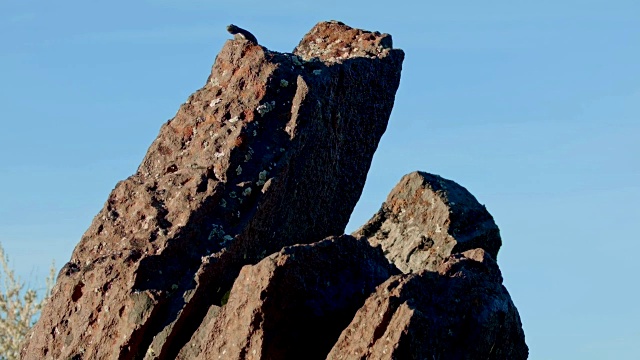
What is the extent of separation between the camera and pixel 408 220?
1520 cm

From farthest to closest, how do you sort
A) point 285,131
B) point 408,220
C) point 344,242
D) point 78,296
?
point 408,220 < point 285,131 < point 78,296 < point 344,242

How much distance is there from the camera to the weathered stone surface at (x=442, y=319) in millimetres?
9578

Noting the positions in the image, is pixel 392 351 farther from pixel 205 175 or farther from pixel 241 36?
pixel 241 36

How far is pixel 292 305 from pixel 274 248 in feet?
7.22

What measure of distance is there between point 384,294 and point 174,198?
3.22 m

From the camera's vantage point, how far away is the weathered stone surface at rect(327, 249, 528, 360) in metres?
9.58

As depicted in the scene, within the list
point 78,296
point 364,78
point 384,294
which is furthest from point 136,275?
point 364,78

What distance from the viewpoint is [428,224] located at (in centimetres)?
1500

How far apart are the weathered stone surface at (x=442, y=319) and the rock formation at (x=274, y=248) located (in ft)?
0.06

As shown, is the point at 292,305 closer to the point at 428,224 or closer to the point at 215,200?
the point at 215,200

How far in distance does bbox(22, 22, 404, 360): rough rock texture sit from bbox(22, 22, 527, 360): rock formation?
0.06 ft

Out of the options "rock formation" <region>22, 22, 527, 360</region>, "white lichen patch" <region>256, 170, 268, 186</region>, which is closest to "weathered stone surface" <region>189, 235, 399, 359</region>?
Answer: "rock formation" <region>22, 22, 527, 360</region>

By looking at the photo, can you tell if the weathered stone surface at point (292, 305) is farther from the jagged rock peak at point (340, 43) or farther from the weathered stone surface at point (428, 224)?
the jagged rock peak at point (340, 43)

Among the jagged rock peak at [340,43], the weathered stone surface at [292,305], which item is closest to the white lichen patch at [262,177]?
the weathered stone surface at [292,305]
